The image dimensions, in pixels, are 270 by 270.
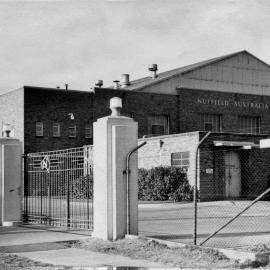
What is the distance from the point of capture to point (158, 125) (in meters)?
49.8

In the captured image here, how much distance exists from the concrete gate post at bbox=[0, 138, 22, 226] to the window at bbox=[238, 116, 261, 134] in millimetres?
35513

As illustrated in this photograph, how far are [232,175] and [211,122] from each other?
1518cm

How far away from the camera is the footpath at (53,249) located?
1115cm

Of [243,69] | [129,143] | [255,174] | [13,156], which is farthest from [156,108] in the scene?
[129,143]

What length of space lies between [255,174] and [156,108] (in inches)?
563

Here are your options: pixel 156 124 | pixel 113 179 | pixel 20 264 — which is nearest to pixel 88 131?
pixel 156 124

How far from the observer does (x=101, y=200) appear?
1449 centimetres

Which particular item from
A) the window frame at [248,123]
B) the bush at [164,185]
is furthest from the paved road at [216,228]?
the window frame at [248,123]

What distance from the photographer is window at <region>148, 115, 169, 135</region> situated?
4938cm

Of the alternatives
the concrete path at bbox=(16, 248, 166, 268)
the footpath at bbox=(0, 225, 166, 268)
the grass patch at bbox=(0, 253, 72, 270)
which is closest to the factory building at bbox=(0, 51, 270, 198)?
the footpath at bbox=(0, 225, 166, 268)

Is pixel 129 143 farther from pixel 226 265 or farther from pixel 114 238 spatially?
pixel 226 265

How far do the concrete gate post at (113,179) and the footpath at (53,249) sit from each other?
108 centimetres

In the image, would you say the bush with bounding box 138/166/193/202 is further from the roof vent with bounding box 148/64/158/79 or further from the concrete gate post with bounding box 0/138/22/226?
the roof vent with bounding box 148/64/158/79

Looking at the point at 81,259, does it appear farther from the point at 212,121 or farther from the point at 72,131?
the point at 212,121
